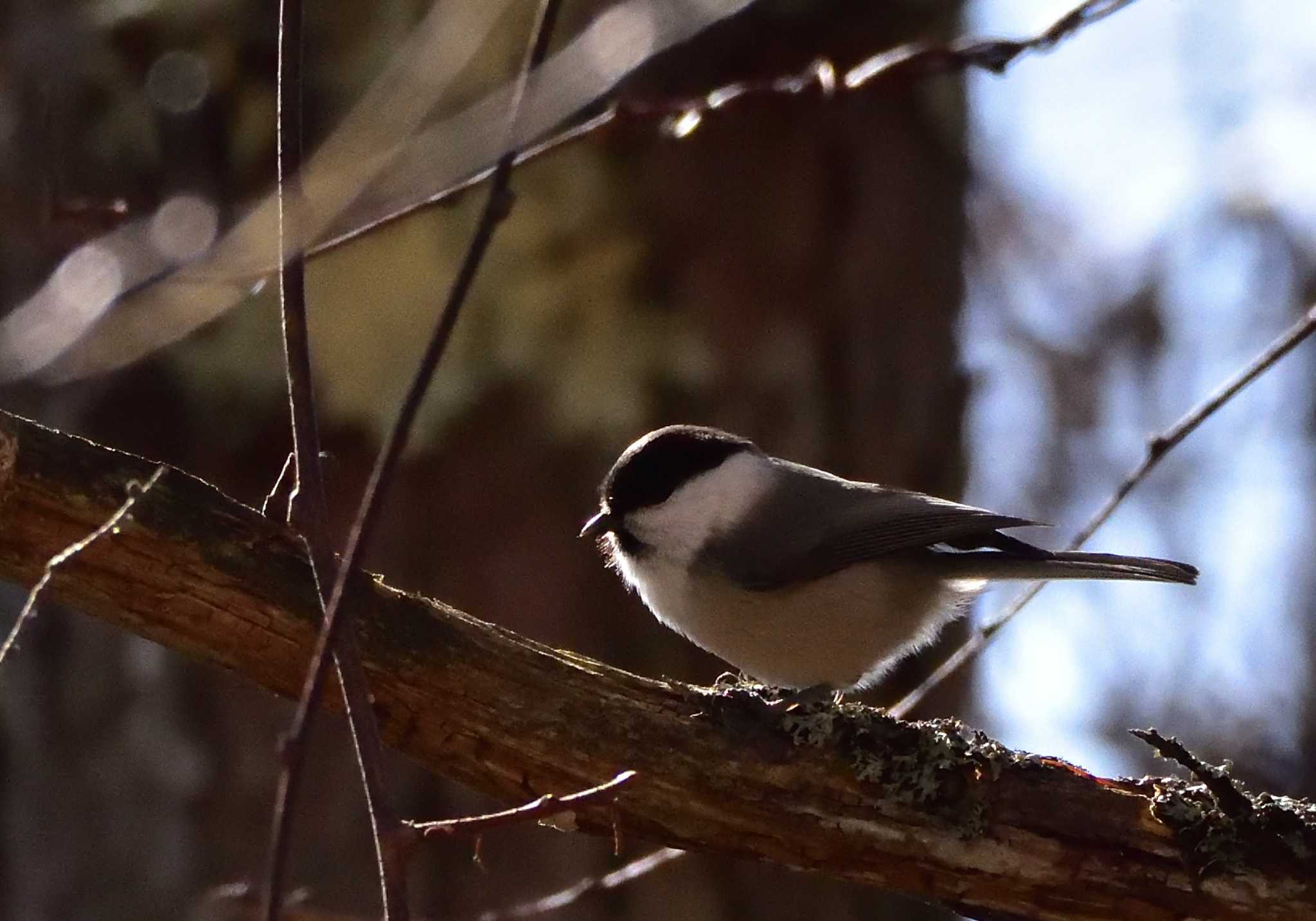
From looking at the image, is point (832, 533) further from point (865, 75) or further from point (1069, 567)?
point (865, 75)

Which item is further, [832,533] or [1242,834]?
[832,533]

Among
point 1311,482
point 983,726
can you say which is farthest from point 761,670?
point 1311,482

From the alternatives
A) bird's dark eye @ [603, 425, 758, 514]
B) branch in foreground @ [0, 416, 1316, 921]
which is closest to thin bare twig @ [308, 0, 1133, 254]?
branch in foreground @ [0, 416, 1316, 921]

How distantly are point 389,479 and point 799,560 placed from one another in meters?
1.60

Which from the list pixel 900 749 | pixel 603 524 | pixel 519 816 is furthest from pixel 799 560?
pixel 519 816

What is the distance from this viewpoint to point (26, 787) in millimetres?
3148

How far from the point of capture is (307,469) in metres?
1.26

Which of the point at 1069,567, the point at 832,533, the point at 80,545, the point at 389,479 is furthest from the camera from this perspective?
the point at 832,533

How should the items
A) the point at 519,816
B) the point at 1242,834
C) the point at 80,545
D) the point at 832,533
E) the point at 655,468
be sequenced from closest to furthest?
the point at 519,816 < the point at 80,545 < the point at 1242,834 < the point at 832,533 < the point at 655,468

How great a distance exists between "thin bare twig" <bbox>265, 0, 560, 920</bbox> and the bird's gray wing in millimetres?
1502

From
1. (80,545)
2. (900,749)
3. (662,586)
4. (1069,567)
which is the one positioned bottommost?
(80,545)

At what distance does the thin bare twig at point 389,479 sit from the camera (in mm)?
994

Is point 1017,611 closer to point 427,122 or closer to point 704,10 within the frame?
point 704,10

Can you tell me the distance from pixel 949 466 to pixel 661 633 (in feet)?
2.66
